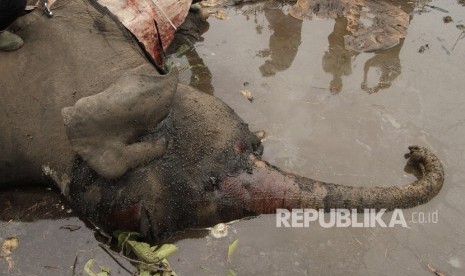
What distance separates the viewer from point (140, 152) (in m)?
2.92

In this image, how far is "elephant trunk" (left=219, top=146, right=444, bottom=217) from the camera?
317cm

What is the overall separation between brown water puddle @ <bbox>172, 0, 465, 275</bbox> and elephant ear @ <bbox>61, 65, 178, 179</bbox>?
75cm

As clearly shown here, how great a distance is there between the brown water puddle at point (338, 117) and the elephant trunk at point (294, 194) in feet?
0.47

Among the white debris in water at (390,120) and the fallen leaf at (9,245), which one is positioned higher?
the white debris in water at (390,120)

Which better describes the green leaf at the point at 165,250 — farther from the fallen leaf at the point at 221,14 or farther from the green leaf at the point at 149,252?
the fallen leaf at the point at 221,14

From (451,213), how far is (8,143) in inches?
125

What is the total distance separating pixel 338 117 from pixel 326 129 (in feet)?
0.72

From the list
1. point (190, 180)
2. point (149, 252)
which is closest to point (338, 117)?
point (190, 180)

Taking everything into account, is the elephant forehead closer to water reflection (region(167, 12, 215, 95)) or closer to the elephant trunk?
the elephant trunk

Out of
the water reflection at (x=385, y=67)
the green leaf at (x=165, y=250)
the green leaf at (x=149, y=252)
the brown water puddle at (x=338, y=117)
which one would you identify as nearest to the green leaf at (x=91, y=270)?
the green leaf at (x=149, y=252)

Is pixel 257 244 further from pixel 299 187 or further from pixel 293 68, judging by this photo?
pixel 293 68

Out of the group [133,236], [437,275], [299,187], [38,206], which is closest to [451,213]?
[437,275]

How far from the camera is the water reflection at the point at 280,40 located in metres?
4.87

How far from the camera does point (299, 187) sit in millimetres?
3230
